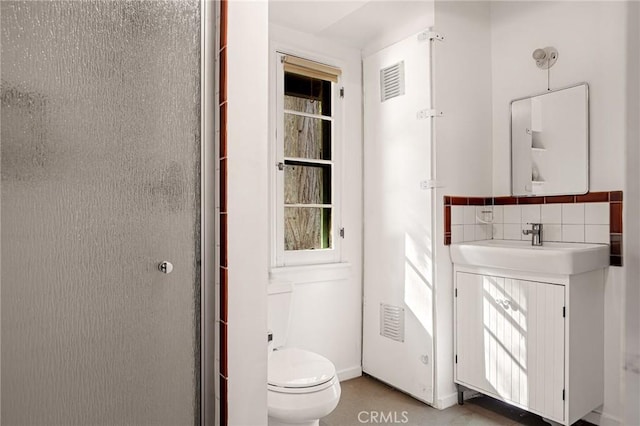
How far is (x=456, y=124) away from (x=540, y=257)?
3.21 ft

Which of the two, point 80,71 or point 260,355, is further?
point 260,355

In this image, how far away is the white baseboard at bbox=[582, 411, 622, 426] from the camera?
2.29 meters

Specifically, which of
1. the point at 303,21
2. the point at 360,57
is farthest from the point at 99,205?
A: the point at 360,57

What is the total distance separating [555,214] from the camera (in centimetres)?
262

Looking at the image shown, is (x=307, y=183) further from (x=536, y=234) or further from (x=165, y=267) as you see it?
(x=165, y=267)

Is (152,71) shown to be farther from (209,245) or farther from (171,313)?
(171,313)

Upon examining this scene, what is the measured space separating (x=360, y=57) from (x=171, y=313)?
247cm

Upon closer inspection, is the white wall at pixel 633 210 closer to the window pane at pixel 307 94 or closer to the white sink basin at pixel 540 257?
the white sink basin at pixel 540 257

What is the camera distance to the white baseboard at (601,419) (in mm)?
2291

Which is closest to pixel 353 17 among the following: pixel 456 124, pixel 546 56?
pixel 456 124

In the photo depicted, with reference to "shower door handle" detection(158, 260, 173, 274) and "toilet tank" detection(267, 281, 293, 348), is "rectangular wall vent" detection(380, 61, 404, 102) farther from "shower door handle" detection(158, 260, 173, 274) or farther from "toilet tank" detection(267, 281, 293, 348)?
"shower door handle" detection(158, 260, 173, 274)

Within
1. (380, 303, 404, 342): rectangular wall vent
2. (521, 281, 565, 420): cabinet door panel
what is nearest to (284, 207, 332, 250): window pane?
(380, 303, 404, 342): rectangular wall vent

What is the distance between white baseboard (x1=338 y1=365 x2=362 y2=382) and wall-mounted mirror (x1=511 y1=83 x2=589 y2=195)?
1621 mm

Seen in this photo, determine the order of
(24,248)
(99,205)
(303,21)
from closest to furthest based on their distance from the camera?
(24,248), (99,205), (303,21)
